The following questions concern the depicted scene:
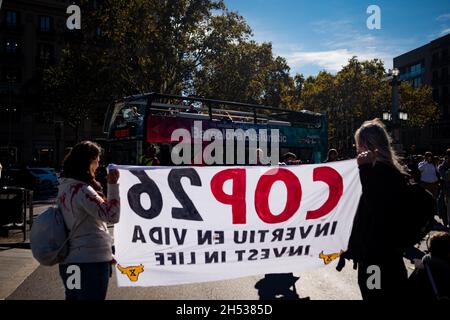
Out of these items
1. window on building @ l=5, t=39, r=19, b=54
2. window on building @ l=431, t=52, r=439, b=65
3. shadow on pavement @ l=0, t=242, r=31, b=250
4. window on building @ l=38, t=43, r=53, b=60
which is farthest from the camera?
window on building @ l=431, t=52, r=439, b=65

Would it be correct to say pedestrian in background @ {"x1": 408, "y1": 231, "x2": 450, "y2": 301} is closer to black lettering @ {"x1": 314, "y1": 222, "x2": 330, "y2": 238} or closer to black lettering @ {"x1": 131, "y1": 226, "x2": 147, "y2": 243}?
black lettering @ {"x1": 314, "y1": 222, "x2": 330, "y2": 238}

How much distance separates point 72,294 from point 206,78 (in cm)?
2782

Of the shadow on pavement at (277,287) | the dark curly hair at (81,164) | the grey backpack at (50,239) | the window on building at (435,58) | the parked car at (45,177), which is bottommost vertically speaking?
the shadow on pavement at (277,287)

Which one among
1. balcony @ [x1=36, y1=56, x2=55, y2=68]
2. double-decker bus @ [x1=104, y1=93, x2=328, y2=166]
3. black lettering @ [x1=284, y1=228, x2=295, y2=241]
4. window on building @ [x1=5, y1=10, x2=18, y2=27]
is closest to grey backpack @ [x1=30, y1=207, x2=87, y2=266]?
black lettering @ [x1=284, y1=228, x2=295, y2=241]

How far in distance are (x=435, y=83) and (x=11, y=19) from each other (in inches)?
2223

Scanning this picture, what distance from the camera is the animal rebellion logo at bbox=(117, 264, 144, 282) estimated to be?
371 centimetres

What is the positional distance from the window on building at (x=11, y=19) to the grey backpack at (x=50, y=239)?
5191cm

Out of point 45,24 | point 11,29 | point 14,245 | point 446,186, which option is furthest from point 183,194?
point 45,24

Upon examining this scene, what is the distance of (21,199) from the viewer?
9.20 m

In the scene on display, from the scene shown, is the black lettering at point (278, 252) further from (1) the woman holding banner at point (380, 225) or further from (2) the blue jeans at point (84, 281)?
(2) the blue jeans at point (84, 281)

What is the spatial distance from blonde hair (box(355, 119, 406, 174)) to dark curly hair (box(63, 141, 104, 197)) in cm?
208

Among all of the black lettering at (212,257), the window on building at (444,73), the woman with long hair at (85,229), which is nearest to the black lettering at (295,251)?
the black lettering at (212,257)

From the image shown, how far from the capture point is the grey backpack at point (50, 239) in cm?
307

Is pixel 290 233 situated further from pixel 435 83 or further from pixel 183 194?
pixel 435 83
